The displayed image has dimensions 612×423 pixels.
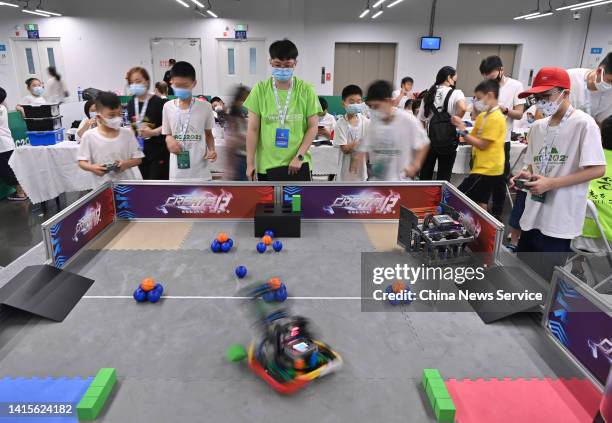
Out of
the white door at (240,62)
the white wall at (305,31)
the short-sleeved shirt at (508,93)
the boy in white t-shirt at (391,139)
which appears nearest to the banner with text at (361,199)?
the boy in white t-shirt at (391,139)

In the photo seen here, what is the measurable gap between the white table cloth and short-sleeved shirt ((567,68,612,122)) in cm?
523

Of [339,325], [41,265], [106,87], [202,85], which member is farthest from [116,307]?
[106,87]

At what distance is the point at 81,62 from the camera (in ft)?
39.8

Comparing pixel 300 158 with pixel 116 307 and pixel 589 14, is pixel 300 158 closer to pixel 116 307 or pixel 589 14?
pixel 116 307

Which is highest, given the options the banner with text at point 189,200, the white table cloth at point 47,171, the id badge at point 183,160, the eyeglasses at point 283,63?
the eyeglasses at point 283,63

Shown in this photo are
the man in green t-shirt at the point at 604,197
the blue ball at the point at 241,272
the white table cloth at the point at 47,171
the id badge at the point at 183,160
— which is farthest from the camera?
the white table cloth at the point at 47,171

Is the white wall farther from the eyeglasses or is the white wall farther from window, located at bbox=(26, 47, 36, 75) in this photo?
the eyeglasses

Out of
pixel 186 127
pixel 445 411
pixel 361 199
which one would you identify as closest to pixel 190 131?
Result: pixel 186 127

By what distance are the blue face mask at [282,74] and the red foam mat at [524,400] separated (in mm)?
2213

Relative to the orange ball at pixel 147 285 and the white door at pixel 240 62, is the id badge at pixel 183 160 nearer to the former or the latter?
the orange ball at pixel 147 285

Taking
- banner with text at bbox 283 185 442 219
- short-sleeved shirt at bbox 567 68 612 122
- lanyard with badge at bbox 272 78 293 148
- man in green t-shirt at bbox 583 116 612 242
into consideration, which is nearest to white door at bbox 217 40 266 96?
lanyard with badge at bbox 272 78 293 148

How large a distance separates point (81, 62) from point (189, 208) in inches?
446

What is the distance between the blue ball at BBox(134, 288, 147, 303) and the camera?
6.91 feet

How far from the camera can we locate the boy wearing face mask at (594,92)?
333cm
